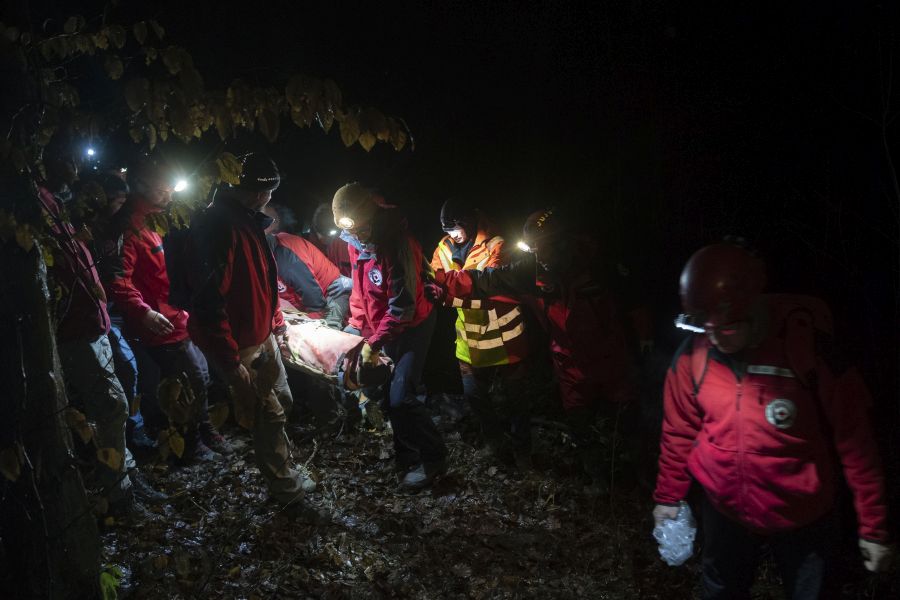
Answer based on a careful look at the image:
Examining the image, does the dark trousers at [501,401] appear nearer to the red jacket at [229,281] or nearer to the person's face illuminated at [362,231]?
the person's face illuminated at [362,231]

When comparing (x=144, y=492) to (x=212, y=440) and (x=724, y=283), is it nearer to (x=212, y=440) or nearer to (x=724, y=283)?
(x=212, y=440)

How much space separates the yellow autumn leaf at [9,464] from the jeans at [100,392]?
2.04 metres

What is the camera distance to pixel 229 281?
12.2 feet

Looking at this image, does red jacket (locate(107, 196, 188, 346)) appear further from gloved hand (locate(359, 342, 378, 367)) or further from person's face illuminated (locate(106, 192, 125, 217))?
Answer: gloved hand (locate(359, 342, 378, 367))

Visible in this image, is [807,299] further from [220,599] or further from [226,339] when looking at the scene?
[220,599]

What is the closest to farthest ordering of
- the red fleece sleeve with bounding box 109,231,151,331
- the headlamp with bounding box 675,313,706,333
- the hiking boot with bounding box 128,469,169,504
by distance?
1. the headlamp with bounding box 675,313,706,333
2. the hiking boot with bounding box 128,469,169,504
3. the red fleece sleeve with bounding box 109,231,151,331

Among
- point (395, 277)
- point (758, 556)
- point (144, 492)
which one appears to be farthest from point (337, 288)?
point (758, 556)

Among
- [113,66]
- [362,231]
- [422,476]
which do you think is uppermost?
[113,66]

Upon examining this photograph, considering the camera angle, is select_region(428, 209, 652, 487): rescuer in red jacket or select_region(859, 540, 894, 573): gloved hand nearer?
select_region(859, 540, 894, 573): gloved hand

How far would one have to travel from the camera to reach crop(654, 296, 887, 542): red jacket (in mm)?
2227

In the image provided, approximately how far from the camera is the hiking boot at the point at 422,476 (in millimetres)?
4715

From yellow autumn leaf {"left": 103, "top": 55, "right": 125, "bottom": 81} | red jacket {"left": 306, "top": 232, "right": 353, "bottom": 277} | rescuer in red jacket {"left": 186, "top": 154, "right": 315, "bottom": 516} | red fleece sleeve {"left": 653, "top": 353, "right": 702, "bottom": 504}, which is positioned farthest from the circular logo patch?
red jacket {"left": 306, "top": 232, "right": 353, "bottom": 277}

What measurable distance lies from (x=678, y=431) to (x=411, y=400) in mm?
2556

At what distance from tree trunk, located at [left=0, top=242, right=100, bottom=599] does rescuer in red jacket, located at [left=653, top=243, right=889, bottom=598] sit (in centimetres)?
305
